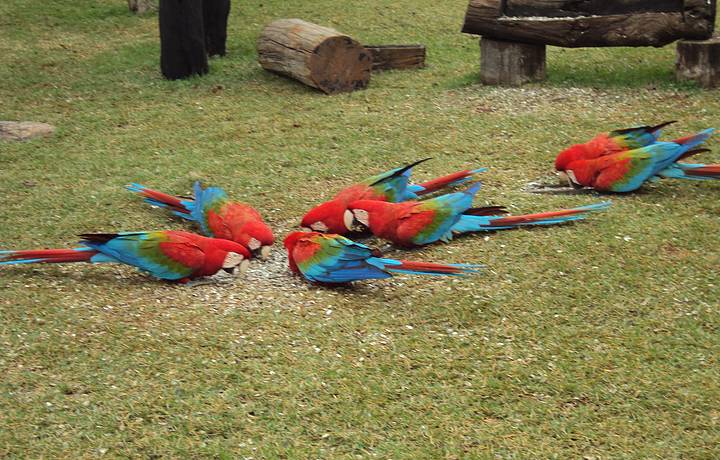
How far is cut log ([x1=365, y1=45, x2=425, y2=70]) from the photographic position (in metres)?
7.88

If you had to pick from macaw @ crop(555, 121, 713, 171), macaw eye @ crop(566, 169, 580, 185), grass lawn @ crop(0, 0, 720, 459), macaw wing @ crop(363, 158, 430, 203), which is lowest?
grass lawn @ crop(0, 0, 720, 459)

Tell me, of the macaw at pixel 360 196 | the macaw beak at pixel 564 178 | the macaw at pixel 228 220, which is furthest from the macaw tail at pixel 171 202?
the macaw beak at pixel 564 178

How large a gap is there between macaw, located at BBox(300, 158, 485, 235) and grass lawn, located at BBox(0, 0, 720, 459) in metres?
0.28

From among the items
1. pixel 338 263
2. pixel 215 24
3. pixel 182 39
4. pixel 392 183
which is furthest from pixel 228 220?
pixel 215 24

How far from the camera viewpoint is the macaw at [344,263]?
388cm

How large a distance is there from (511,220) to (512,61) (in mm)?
2959

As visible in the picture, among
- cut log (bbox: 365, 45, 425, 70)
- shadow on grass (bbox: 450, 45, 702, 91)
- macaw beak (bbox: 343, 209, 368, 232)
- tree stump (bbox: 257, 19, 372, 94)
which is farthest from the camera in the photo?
cut log (bbox: 365, 45, 425, 70)

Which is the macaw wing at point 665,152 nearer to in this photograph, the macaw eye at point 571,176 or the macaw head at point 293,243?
the macaw eye at point 571,176

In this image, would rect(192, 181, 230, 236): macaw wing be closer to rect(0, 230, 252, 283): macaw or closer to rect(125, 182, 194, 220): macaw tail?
rect(125, 182, 194, 220): macaw tail

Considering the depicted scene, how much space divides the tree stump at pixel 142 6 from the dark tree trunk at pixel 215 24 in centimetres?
235

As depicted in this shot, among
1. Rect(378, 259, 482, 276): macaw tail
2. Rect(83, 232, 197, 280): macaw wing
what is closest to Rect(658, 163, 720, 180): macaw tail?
Rect(378, 259, 482, 276): macaw tail

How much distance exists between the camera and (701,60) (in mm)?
6672

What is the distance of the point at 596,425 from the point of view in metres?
3.06

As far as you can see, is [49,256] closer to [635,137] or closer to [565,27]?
[635,137]
